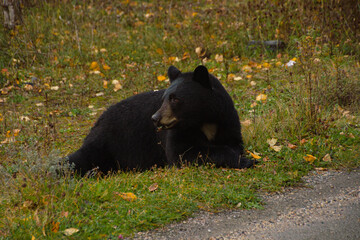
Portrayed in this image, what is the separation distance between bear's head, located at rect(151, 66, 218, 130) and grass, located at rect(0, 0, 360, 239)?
516 mm

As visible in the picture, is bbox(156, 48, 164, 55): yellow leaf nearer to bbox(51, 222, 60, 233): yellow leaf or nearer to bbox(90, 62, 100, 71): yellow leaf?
bbox(90, 62, 100, 71): yellow leaf

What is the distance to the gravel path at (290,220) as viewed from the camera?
3.23m

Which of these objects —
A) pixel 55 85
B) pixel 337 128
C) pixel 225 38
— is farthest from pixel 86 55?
pixel 337 128

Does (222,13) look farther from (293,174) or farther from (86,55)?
(293,174)

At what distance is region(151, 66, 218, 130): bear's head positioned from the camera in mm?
4480

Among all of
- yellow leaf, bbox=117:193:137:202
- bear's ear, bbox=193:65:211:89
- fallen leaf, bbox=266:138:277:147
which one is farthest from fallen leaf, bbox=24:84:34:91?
yellow leaf, bbox=117:193:137:202

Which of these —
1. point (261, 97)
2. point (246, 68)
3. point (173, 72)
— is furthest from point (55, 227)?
point (246, 68)

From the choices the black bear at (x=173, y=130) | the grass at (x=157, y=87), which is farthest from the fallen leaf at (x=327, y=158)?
the black bear at (x=173, y=130)

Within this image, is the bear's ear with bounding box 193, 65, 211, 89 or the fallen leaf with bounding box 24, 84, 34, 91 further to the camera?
the fallen leaf with bounding box 24, 84, 34, 91

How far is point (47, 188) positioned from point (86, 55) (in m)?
6.58

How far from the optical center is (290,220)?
345 cm

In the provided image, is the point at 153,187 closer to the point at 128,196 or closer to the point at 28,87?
the point at 128,196

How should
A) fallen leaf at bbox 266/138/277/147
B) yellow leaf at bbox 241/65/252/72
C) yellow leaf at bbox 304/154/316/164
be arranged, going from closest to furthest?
yellow leaf at bbox 304/154/316/164 < fallen leaf at bbox 266/138/277/147 < yellow leaf at bbox 241/65/252/72

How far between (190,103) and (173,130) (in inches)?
18.2
